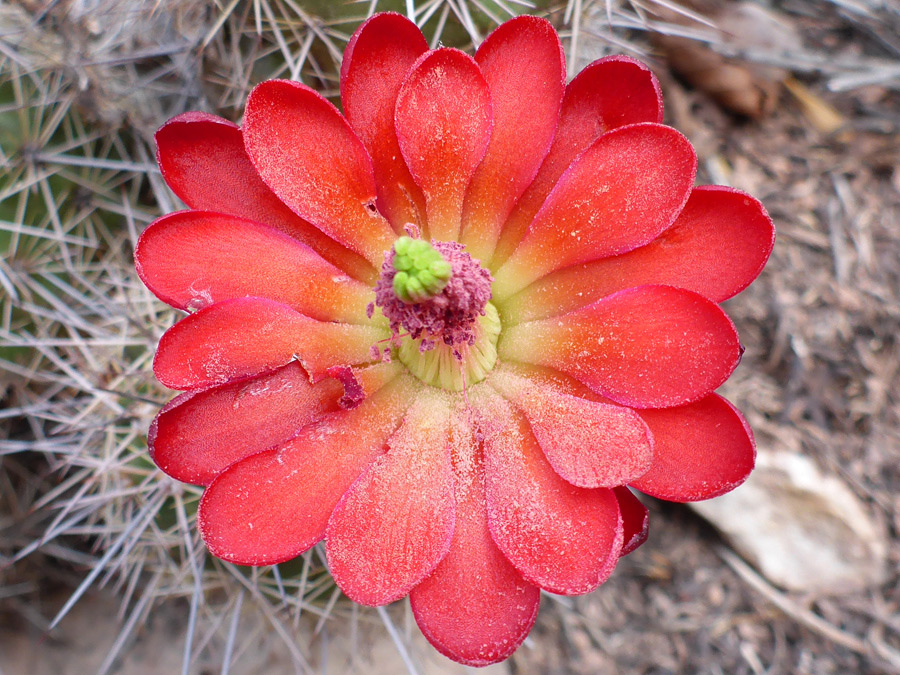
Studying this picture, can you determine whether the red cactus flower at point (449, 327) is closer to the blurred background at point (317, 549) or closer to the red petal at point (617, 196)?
the red petal at point (617, 196)

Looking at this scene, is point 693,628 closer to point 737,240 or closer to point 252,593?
point 252,593

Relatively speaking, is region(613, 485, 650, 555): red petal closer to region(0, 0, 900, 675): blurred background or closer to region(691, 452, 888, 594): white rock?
region(0, 0, 900, 675): blurred background

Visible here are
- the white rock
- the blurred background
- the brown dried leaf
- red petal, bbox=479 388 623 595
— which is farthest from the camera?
the brown dried leaf

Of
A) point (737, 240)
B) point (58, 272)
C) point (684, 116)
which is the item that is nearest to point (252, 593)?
point (58, 272)

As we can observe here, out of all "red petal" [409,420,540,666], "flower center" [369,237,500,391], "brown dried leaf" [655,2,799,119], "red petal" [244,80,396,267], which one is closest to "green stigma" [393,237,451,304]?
"flower center" [369,237,500,391]

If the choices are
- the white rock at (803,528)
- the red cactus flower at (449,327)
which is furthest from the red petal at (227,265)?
the white rock at (803,528)
